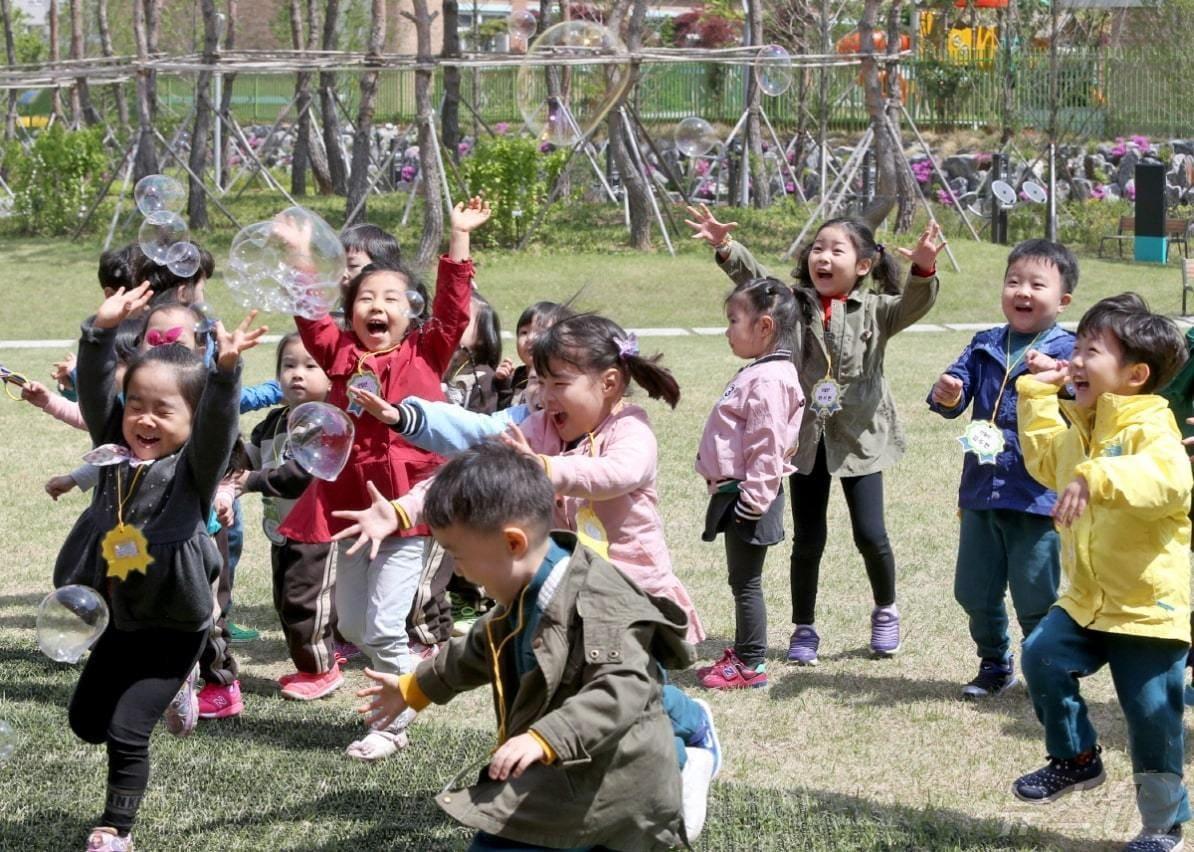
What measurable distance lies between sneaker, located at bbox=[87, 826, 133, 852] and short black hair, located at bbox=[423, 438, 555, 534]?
4.65 feet

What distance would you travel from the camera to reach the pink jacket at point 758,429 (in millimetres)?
5445

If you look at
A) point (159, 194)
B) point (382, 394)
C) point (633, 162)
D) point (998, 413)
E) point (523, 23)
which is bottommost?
point (998, 413)

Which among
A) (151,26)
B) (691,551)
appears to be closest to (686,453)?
(691,551)

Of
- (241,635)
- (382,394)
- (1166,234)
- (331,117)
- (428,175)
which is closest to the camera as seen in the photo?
(382,394)

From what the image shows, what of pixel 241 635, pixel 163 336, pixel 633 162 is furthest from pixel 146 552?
pixel 633 162

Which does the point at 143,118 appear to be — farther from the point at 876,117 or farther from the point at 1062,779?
the point at 1062,779

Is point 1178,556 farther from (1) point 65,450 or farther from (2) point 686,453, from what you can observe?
(1) point 65,450

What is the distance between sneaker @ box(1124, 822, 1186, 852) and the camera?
4012 millimetres

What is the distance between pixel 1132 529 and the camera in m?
4.00

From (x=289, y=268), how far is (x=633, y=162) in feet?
59.7

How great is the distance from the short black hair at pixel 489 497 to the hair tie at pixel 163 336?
237cm

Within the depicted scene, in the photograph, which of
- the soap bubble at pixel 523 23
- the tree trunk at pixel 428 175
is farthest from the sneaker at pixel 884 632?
the tree trunk at pixel 428 175

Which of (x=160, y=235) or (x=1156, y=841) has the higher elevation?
(x=160, y=235)

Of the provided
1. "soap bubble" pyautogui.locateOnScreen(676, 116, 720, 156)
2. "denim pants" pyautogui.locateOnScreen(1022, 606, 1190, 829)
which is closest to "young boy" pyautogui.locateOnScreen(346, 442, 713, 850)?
"denim pants" pyautogui.locateOnScreen(1022, 606, 1190, 829)
